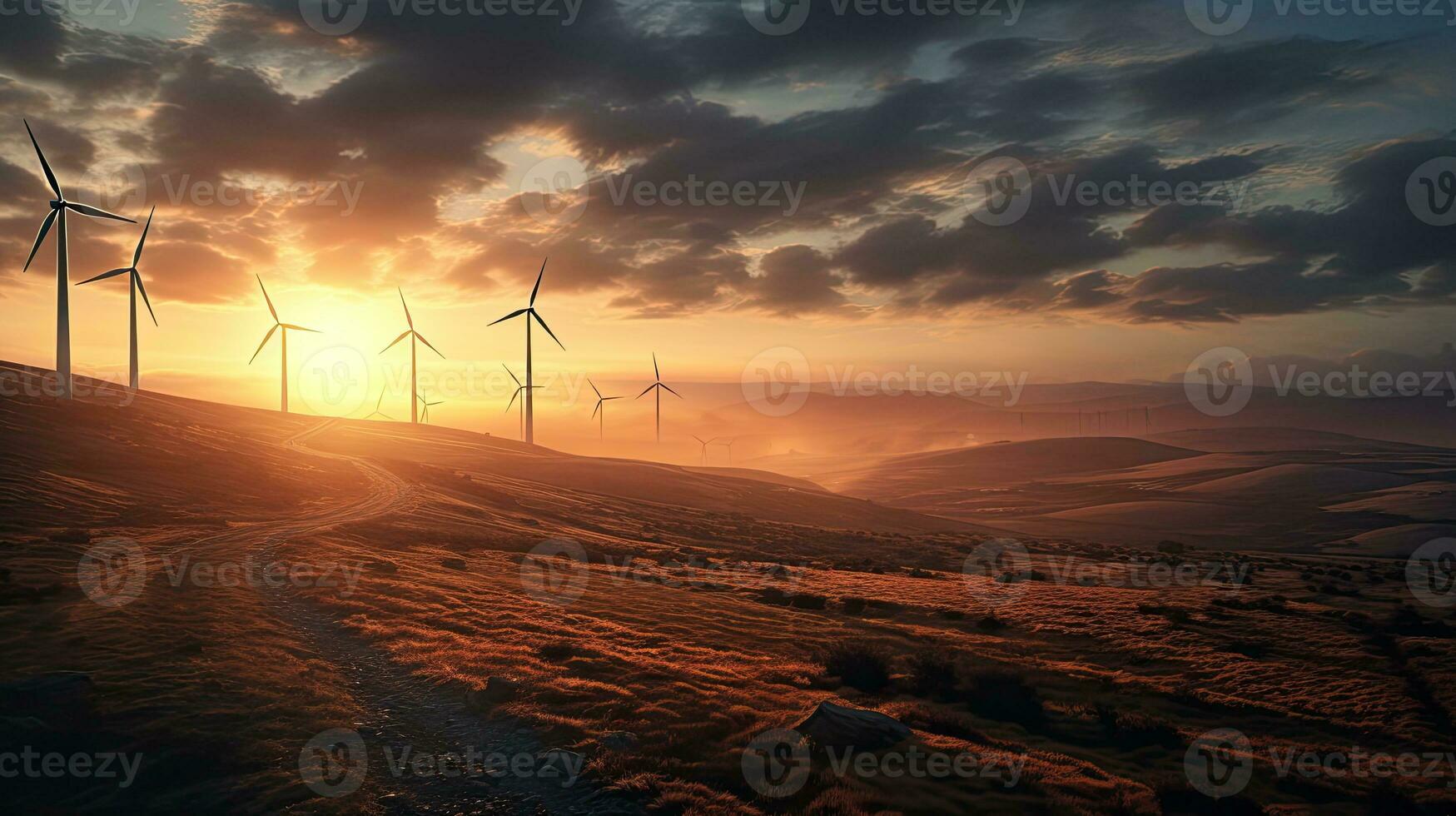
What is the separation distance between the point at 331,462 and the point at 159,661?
93363mm

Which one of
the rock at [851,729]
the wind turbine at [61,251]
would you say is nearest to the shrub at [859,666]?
the rock at [851,729]

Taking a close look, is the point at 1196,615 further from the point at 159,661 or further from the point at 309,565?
the point at 309,565

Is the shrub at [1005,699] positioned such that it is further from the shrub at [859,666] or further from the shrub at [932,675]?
the shrub at [859,666]

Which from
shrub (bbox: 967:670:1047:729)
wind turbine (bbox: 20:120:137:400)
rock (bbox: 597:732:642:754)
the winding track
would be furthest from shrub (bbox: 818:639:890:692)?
wind turbine (bbox: 20:120:137:400)

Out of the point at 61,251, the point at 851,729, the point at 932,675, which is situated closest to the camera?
the point at 851,729

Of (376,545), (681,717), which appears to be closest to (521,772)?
(681,717)

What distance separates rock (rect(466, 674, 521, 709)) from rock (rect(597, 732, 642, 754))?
4798mm

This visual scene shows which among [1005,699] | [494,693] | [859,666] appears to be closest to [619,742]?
[494,693]

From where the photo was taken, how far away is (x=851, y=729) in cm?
2047

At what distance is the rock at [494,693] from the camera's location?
890 inches

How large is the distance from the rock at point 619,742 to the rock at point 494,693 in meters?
4.80

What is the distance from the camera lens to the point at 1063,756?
21.2 metres

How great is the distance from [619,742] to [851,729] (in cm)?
686

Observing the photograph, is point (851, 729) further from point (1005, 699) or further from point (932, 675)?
point (932, 675)
